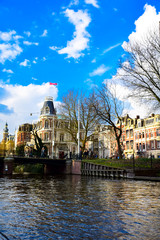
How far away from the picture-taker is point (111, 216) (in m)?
6.89

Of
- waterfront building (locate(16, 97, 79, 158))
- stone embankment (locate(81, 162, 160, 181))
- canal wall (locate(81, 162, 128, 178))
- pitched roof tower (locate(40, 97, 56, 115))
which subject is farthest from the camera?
pitched roof tower (locate(40, 97, 56, 115))

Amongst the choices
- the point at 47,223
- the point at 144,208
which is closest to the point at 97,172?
the point at 144,208

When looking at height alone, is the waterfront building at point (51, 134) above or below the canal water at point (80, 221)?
above

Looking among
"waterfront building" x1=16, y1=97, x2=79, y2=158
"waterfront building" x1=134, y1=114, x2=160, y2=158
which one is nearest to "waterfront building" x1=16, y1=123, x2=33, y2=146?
"waterfront building" x1=16, y1=97, x2=79, y2=158

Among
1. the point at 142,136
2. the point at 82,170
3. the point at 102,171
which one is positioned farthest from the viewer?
the point at 142,136

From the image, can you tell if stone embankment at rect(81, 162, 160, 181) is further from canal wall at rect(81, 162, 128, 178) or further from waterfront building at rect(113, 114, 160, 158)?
waterfront building at rect(113, 114, 160, 158)

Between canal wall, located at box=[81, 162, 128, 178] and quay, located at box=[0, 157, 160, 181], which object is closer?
quay, located at box=[0, 157, 160, 181]

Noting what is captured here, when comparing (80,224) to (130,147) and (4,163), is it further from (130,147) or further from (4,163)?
(130,147)

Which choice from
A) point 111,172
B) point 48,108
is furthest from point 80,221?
point 48,108

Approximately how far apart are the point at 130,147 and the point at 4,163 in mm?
37694

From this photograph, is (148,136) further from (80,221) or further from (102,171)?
(80,221)

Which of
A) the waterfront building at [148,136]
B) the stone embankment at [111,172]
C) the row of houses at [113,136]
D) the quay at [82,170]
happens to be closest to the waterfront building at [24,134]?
the row of houses at [113,136]

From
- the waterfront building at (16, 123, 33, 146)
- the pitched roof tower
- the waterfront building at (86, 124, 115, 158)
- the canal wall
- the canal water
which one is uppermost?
the pitched roof tower

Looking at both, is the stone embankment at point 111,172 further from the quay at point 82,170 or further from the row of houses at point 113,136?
the row of houses at point 113,136
